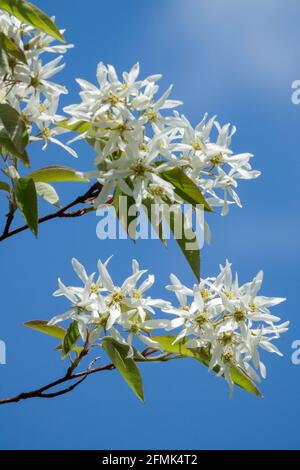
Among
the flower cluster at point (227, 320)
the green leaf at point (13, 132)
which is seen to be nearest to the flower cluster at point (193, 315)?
the flower cluster at point (227, 320)

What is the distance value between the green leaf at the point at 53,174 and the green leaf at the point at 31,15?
0.44 m

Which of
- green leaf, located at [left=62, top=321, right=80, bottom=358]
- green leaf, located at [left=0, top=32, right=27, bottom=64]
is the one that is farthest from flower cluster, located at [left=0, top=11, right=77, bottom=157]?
green leaf, located at [left=62, top=321, right=80, bottom=358]

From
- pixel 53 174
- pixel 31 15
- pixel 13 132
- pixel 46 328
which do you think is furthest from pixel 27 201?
pixel 46 328

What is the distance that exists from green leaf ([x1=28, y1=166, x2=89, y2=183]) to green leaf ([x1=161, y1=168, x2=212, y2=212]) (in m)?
0.38

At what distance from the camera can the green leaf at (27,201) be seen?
1457 millimetres

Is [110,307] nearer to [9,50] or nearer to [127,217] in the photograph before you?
[127,217]

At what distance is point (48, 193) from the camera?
5.61ft

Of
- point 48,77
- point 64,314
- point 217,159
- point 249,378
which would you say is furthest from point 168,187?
point 249,378

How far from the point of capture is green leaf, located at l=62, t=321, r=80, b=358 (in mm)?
1725

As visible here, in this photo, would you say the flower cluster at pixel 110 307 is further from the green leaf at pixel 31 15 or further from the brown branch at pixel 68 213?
the green leaf at pixel 31 15

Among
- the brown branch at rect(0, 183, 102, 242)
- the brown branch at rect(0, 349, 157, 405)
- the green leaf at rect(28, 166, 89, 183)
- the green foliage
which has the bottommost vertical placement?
the brown branch at rect(0, 349, 157, 405)

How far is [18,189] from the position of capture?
1.52m

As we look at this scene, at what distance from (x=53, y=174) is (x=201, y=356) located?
0.61m

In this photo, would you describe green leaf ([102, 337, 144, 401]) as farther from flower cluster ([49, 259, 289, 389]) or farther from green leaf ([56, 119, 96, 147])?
green leaf ([56, 119, 96, 147])
